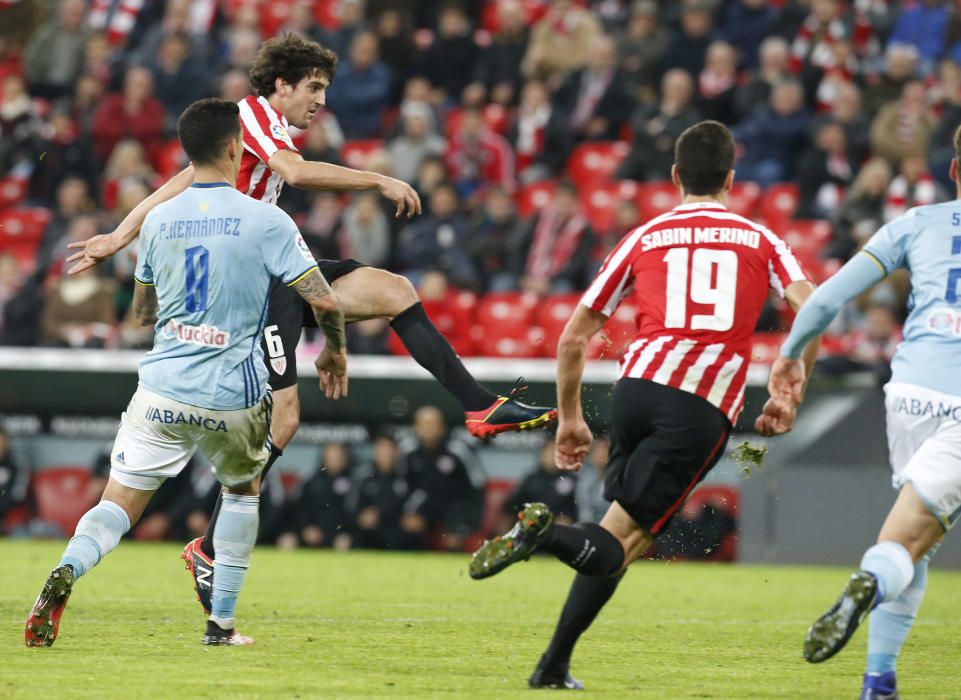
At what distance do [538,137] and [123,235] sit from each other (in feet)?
35.0

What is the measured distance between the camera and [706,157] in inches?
247

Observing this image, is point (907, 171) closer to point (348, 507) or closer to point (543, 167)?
point (543, 167)

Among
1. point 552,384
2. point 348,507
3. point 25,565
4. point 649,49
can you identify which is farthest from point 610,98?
point 25,565

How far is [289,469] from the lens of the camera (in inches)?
593

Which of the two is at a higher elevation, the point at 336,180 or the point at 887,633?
the point at 336,180

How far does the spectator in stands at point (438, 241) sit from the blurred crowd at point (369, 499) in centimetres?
212

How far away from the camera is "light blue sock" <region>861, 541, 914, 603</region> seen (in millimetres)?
5434

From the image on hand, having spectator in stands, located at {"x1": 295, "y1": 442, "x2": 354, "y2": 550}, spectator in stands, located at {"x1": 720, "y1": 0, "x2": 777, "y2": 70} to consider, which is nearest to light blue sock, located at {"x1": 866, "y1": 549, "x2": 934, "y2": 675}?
spectator in stands, located at {"x1": 295, "y1": 442, "x2": 354, "y2": 550}

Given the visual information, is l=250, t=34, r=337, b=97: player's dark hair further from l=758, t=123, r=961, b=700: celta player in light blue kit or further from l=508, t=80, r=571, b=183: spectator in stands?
l=508, t=80, r=571, b=183: spectator in stands

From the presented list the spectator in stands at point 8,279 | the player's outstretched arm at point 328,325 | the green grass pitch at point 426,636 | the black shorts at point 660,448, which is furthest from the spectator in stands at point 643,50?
the black shorts at point 660,448

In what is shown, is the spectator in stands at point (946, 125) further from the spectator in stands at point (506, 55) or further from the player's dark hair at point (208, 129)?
the player's dark hair at point (208, 129)

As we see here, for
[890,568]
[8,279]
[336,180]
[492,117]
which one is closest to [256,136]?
[336,180]

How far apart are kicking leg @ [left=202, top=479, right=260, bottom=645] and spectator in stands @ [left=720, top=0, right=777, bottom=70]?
487 inches

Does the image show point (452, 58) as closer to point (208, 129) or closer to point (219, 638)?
point (208, 129)
